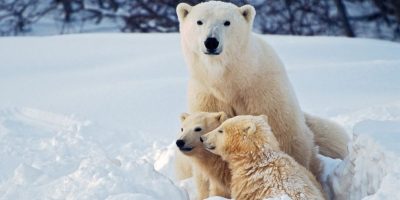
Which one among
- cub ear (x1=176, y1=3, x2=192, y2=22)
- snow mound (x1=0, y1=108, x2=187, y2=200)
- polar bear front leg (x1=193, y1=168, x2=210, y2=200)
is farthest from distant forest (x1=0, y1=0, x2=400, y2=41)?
polar bear front leg (x1=193, y1=168, x2=210, y2=200)

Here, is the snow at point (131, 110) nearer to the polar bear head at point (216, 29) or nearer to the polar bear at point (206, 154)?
the polar bear at point (206, 154)

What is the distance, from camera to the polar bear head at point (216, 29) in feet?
16.4

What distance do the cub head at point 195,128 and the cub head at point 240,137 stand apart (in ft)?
0.47

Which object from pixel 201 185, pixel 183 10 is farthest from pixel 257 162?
pixel 183 10

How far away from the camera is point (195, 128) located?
5.03 m

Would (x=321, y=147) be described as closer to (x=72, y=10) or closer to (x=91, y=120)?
(x=91, y=120)

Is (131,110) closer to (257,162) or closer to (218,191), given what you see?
(218,191)

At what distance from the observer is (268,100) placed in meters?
5.16

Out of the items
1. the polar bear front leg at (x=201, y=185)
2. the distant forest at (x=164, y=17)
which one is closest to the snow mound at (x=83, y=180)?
the polar bear front leg at (x=201, y=185)

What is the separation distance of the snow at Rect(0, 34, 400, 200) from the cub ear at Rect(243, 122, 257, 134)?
485 mm

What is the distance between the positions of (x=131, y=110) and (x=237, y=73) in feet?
13.5

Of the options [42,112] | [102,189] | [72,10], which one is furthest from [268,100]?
[72,10]

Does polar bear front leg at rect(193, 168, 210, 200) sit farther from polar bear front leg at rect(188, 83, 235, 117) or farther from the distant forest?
the distant forest

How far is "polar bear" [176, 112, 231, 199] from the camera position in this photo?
4.98 m
